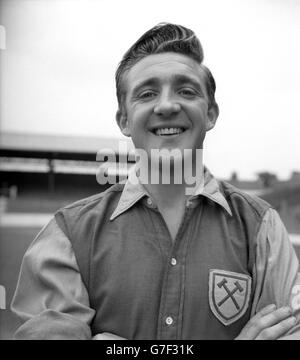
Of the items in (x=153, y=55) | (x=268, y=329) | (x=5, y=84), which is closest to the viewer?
(x=268, y=329)

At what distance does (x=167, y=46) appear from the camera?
4.21ft

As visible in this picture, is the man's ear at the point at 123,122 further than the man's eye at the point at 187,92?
Yes

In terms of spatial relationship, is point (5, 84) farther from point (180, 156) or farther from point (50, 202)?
point (50, 202)

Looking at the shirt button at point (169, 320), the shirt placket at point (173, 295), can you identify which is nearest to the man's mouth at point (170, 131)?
the shirt placket at point (173, 295)

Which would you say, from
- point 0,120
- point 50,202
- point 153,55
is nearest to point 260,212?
point 153,55

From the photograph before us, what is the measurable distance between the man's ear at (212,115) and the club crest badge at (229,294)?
0.51 m

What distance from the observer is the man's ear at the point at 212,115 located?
1386 millimetres

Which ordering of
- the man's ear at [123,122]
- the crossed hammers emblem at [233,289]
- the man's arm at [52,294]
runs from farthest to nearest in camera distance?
the man's ear at [123,122]
the crossed hammers emblem at [233,289]
the man's arm at [52,294]

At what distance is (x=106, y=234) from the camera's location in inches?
50.1

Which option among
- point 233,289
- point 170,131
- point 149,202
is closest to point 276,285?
point 233,289

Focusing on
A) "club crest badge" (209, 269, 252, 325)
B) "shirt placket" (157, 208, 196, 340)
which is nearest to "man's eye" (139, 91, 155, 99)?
"shirt placket" (157, 208, 196, 340)

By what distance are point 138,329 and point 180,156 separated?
0.57m

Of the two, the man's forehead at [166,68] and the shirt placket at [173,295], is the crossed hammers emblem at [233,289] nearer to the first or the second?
the shirt placket at [173,295]
